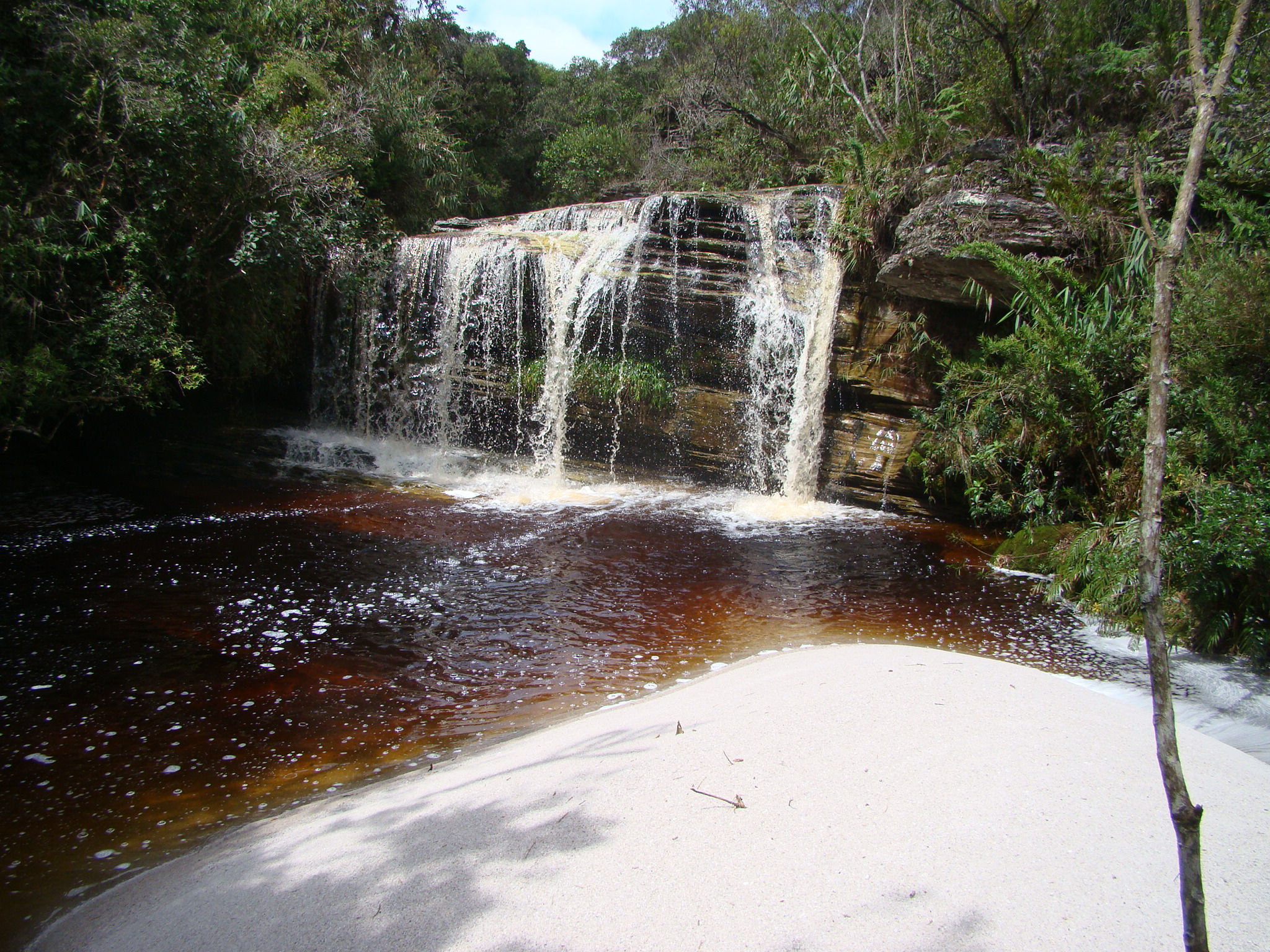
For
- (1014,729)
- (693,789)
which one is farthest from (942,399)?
(693,789)

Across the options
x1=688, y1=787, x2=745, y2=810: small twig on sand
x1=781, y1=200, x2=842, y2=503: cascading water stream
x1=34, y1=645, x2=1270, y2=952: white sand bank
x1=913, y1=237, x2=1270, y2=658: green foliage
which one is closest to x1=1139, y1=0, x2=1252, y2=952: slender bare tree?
x1=34, y1=645, x2=1270, y2=952: white sand bank

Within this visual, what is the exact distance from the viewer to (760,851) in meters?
2.30

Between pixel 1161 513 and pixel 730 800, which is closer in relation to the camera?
pixel 1161 513

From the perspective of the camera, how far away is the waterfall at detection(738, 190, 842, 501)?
9805 mm

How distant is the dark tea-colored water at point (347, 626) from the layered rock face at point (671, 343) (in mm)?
1282

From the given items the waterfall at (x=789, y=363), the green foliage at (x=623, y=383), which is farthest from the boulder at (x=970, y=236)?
the green foliage at (x=623, y=383)

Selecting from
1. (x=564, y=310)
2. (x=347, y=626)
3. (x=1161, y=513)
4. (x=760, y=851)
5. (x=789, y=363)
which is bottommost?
(x=347, y=626)

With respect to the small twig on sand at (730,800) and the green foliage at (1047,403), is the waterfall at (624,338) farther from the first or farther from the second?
the small twig on sand at (730,800)

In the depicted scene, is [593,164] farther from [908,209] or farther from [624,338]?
[908,209]

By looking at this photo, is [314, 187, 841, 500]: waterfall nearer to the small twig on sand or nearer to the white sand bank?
the white sand bank

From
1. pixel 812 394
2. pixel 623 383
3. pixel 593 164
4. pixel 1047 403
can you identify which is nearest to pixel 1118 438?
pixel 1047 403

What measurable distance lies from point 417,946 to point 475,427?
377 inches

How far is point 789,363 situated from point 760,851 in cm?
824

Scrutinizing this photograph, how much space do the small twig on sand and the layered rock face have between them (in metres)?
7.14
